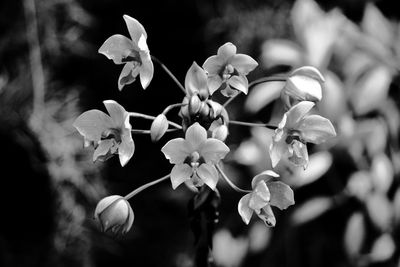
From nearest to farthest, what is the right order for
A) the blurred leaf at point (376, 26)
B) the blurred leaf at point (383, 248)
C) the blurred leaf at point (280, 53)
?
1. the blurred leaf at point (383, 248)
2. the blurred leaf at point (280, 53)
3. the blurred leaf at point (376, 26)

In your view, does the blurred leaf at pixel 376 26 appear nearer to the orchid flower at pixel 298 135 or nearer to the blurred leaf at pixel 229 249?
the blurred leaf at pixel 229 249

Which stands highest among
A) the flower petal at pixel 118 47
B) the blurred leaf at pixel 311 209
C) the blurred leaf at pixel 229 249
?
the flower petal at pixel 118 47

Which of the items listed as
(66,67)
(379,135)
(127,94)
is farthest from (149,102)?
(379,135)

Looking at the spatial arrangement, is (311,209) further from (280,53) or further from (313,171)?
(280,53)

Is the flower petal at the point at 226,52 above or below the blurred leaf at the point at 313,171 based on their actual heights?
above

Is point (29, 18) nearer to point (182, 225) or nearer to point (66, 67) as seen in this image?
point (66, 67)

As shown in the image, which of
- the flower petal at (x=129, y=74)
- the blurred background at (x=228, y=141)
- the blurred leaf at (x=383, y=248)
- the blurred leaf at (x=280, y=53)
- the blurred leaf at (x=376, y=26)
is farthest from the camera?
the blurred leaf at (x=376, y=26)

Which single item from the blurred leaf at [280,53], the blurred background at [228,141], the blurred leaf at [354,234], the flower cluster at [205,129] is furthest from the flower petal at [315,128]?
the blurred leaf at [280,53]
